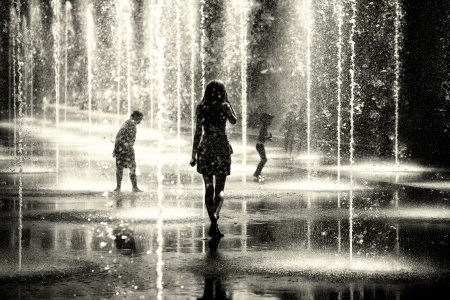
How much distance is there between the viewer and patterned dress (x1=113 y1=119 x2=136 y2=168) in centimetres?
1586

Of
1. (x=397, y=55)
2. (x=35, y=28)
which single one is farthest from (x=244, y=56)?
(x=35, y=28)

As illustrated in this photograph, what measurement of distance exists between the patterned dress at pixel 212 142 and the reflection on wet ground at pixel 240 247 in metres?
0.78

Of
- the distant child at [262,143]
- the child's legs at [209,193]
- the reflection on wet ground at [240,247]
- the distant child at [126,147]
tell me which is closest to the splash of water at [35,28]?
the distant child at [262,143]

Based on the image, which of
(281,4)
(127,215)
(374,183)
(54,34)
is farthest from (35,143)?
(54,34)

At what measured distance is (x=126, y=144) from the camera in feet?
52.3

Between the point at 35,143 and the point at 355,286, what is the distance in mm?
28042

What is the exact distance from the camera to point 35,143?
34688 millimetres

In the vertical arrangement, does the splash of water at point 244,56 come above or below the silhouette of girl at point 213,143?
above

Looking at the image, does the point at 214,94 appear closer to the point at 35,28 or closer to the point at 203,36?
the point at 203,36

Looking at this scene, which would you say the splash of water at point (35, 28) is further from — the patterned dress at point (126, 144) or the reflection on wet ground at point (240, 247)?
the reflection on wet ground at point (240, 247)

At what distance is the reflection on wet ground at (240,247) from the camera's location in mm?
7715

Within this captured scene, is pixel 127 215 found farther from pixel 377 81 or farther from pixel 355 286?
pixel 377 81

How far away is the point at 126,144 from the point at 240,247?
6362 mm

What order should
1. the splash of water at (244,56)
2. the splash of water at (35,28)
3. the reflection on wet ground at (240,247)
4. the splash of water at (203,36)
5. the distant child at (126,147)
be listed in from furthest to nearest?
the splash of water at (35,28) → the splash of water at (203,36) → the splash of water at (244,56) → the distant child at (126,147) → the reflection on wet ground at (240,247)
